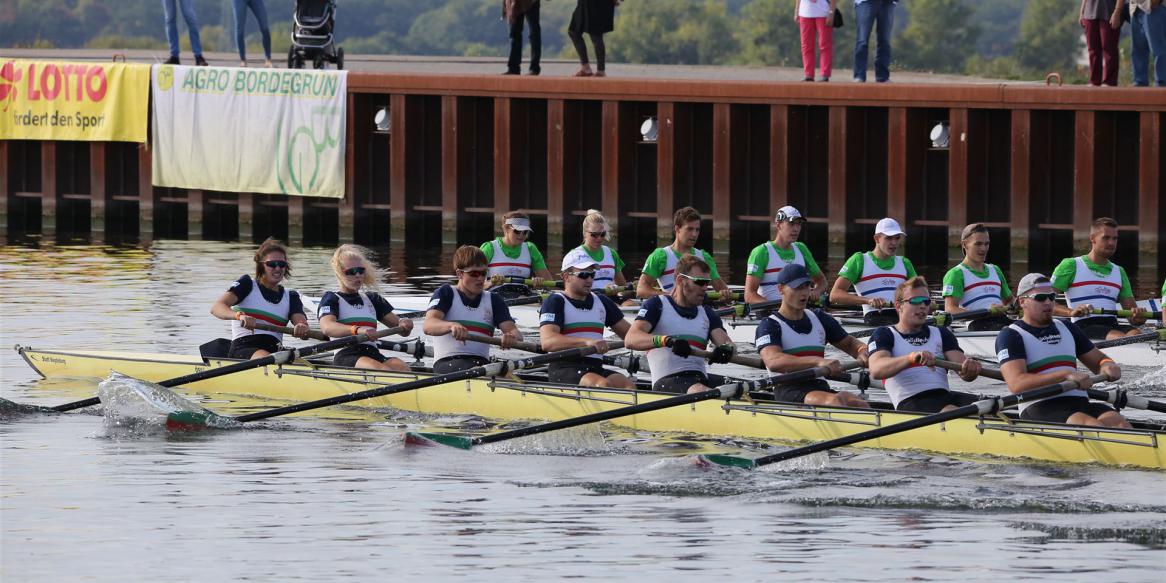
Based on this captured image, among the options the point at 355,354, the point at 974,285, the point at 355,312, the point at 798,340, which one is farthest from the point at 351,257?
the point at 974,285

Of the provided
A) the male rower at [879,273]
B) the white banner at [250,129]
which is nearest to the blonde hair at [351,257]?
the male rower at [879,273]

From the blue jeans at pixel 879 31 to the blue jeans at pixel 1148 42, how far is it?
2948 millimetres

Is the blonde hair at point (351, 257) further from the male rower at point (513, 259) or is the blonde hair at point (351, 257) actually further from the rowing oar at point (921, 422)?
the rowing oar at point (921, 422)

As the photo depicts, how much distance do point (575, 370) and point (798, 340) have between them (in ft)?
6.06

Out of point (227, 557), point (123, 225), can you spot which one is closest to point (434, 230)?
point (123, 225)

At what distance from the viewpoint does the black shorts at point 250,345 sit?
1594 centimetres

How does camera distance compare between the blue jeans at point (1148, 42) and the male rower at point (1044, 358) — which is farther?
the blue jeans at point (1148, 42)

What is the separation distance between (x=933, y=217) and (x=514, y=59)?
631 centimetres

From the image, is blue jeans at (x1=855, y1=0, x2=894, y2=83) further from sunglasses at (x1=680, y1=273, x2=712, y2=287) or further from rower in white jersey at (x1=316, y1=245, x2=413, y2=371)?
sunglasses at (x1=680, y1=273, x2=712, y2=287)

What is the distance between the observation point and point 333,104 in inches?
1117

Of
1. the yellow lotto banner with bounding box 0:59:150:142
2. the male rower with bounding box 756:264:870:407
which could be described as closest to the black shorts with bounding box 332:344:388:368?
the male rower with bounding box 756:264:870:407

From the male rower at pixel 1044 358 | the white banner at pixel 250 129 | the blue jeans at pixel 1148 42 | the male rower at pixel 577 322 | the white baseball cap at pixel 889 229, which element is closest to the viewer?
the male rower at pixel 1044 358

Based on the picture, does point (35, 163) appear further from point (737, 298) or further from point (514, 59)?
point (737, 298)

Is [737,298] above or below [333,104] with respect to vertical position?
below
